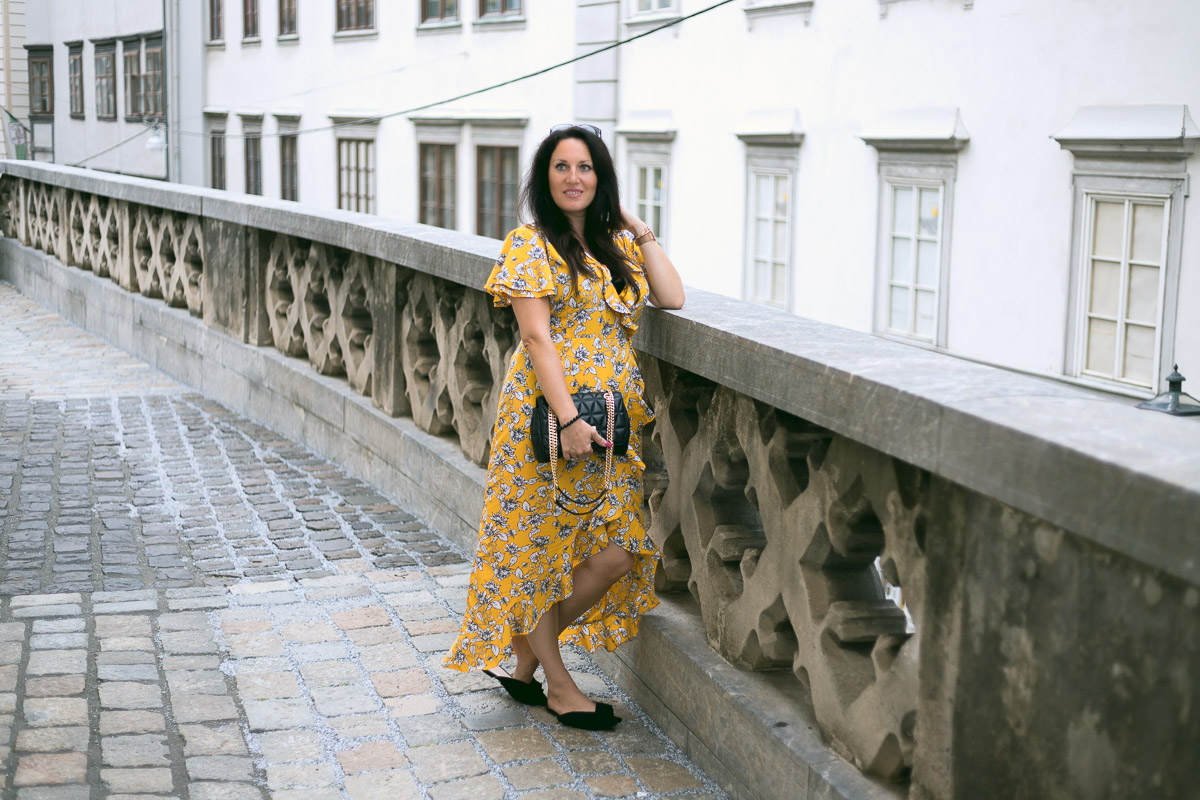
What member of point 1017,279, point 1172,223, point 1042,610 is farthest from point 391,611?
point 1017,279

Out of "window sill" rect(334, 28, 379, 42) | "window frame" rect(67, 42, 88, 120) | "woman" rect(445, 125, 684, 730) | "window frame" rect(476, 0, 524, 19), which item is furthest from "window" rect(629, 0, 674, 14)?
"window frame" rect(67, 42, 88, 120)

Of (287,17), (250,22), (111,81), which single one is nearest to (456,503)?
(287,17)

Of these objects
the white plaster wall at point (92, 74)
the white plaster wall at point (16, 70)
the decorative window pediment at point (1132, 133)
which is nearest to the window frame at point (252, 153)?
the white plaster wall at point (92, 74)

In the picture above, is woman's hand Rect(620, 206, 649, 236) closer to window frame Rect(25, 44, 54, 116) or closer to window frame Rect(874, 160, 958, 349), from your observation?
window frame Rect(874, 160, 958, 349)

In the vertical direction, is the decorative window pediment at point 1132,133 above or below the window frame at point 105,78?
below

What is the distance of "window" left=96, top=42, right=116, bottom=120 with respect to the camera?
42.2 m

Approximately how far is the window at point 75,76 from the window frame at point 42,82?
223cm

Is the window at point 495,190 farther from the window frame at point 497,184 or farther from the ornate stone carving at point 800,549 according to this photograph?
the ornate stone carving at point 800,549

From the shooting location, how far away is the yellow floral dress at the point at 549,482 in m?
4.04

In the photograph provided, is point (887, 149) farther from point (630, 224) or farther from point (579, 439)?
point (579, 439)

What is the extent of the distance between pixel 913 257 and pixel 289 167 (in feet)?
66.3

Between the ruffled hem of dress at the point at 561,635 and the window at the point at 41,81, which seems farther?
the window at the point at 41,81

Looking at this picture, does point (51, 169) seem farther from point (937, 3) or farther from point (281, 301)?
point (937, 3)

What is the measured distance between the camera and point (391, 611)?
527 cm
